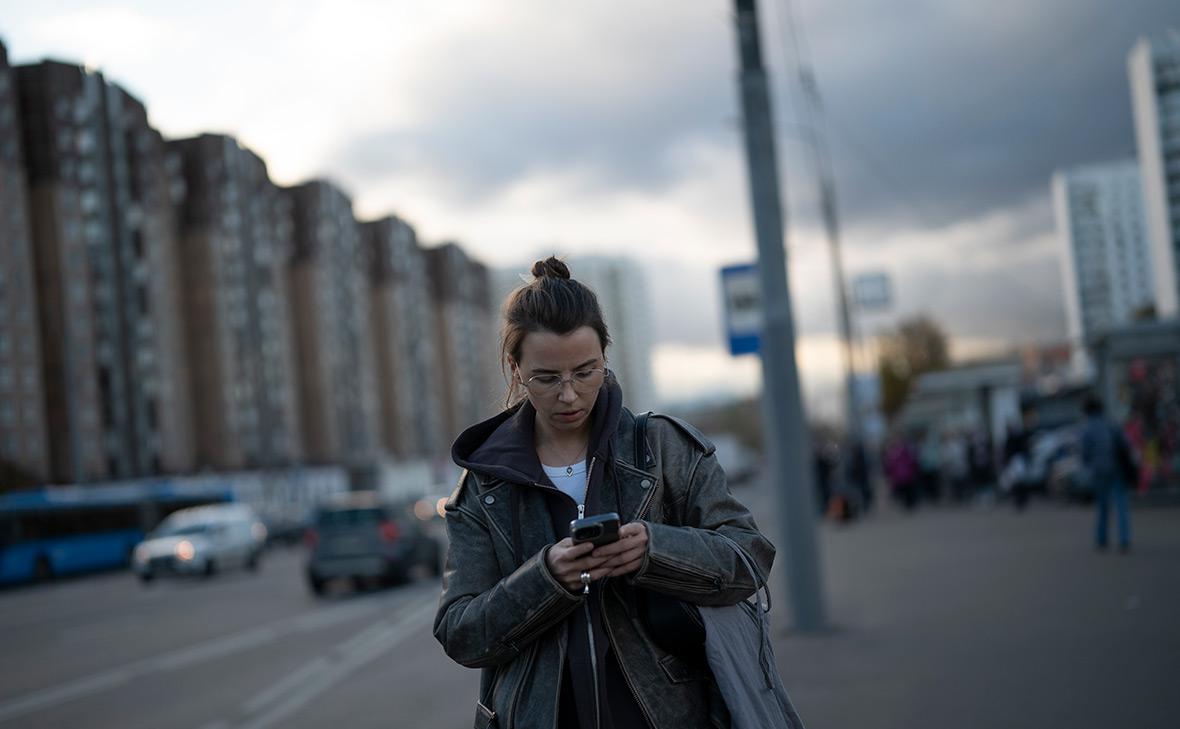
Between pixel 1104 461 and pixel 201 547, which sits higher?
pixel 1104 461

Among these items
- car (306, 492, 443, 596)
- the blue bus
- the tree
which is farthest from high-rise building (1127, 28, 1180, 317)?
car (306, 492, 443, 596)

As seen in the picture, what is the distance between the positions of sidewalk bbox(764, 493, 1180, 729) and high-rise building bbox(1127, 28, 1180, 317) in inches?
3360

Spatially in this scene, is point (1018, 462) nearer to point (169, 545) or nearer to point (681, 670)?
point (169, 545)

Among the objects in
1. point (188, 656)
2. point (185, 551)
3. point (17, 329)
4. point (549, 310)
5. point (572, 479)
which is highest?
point (17, 329)

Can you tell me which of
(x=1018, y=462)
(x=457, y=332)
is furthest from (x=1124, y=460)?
(x=457, y=332)

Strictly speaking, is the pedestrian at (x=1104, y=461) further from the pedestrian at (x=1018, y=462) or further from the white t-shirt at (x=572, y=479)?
the white t-shirt at (x=572, y=479)

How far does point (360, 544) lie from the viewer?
20938 mm

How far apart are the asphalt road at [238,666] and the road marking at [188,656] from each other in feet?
0.08

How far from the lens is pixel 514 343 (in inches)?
111

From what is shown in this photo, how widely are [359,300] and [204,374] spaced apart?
2614 centimetres

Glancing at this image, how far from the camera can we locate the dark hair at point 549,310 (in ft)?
8.95

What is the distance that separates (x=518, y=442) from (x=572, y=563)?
1.36 feet

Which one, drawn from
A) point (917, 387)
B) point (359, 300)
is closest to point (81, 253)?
point (359, 300)

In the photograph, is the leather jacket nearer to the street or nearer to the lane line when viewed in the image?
the street
